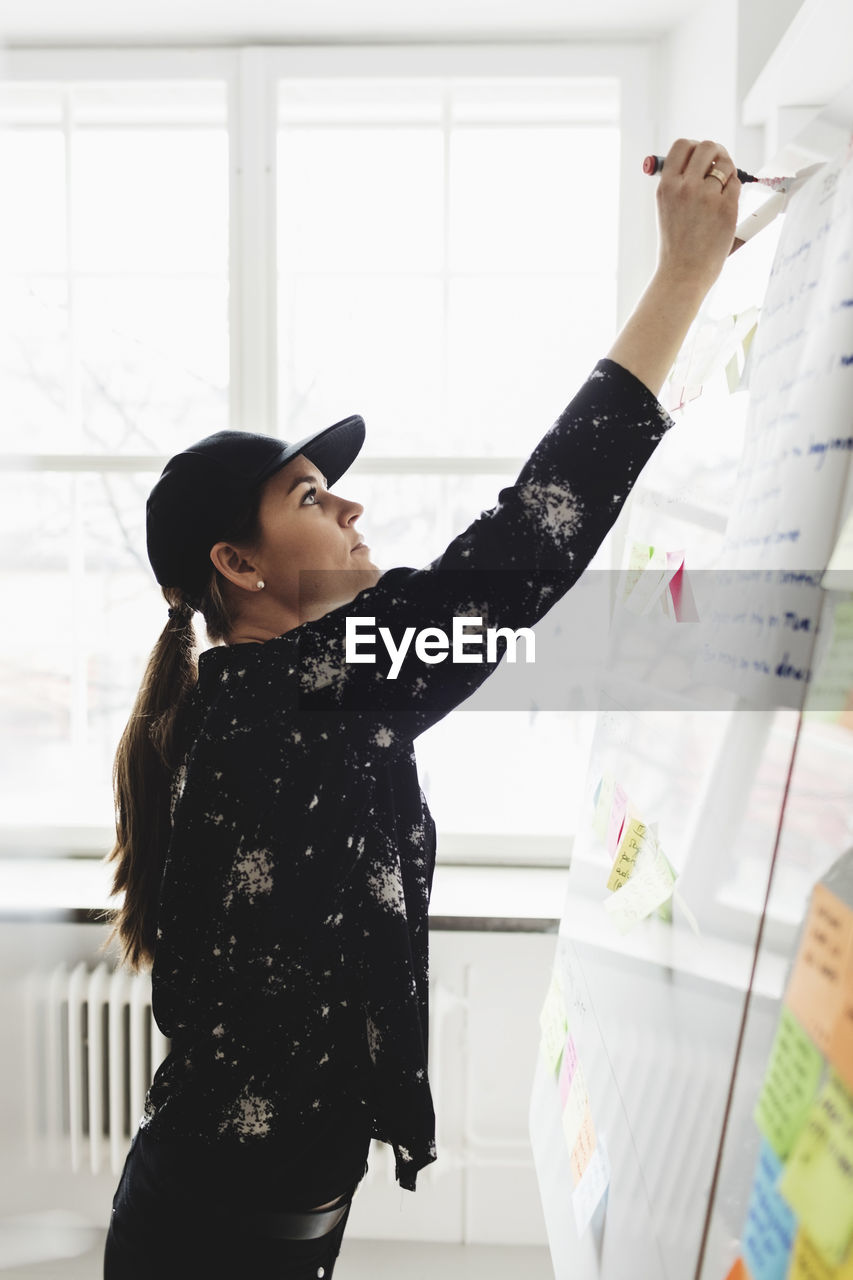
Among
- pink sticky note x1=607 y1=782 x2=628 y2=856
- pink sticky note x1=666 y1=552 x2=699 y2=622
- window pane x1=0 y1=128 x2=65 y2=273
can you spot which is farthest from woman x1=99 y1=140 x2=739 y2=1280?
window pane x1=0 y1=128 x2=65 y2=273

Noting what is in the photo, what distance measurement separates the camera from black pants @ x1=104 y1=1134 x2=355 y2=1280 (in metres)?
0.93

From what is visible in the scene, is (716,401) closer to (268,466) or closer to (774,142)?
(268,466)

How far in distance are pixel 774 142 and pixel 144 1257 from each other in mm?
1805

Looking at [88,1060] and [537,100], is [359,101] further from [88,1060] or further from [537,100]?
[88,1060]

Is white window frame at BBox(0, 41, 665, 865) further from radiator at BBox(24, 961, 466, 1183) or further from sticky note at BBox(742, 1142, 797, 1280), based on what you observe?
sticky note at BBox(742, 1142, 797, 1280)

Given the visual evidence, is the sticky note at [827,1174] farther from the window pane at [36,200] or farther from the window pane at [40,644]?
the window pane at [36,200]

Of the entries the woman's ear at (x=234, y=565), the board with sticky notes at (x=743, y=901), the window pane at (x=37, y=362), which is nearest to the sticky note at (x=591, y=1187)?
the board with sticky notes at (x=743, y=901)

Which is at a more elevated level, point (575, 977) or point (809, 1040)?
point (809, 1040)

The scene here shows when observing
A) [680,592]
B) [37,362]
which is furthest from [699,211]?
[37,362]

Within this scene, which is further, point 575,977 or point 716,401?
point 575,977

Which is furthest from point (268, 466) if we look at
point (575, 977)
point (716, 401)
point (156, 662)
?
point (575, 977)

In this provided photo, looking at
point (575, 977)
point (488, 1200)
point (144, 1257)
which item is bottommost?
point (488, 1200)

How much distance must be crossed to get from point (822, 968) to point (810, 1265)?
147 millimetres

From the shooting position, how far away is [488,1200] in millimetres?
1781
